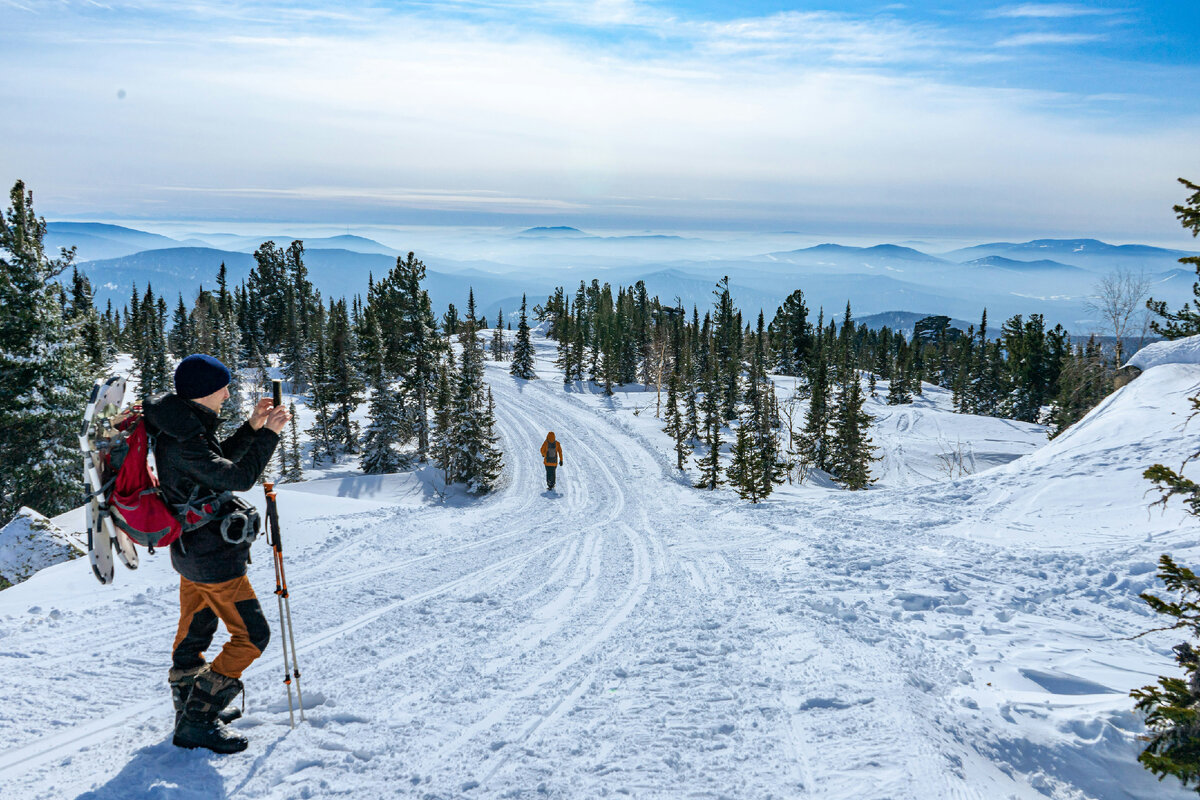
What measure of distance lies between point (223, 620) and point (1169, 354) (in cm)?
3172

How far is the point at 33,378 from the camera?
22125 millimetres

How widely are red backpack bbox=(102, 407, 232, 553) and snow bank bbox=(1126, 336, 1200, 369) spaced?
29053 millimetres

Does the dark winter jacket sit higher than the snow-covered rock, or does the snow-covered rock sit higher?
the dark winter jacket

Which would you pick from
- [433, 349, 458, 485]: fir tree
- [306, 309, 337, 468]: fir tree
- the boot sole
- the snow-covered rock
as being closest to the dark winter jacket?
the boot sole

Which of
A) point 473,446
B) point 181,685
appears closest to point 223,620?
point 181,685

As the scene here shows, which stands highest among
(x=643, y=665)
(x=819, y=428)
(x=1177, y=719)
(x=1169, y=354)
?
(x=1169, y=354)

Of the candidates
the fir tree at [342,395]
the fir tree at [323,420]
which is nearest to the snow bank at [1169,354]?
the fir tree at [342,395]

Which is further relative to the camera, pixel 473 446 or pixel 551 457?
pixel 473 446

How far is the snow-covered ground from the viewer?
420 centimetres

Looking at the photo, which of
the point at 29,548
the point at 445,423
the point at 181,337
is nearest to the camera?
the point at 29,548

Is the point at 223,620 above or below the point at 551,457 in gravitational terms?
above

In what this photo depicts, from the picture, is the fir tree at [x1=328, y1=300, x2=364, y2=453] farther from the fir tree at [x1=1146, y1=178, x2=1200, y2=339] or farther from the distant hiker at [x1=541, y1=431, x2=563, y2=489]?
the fir tree at [x1=1146, y1=178, x2=1200, y2=339]

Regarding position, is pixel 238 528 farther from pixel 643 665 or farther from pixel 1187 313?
pixel 1187 313

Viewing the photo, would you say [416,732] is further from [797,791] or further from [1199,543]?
[1199,543]
